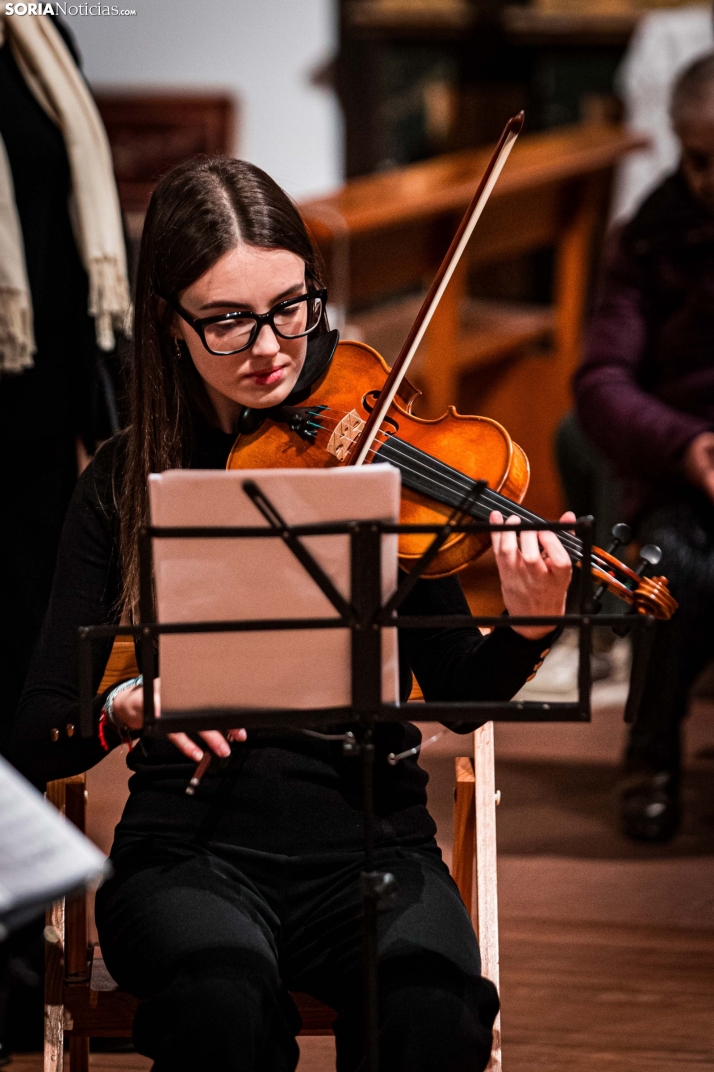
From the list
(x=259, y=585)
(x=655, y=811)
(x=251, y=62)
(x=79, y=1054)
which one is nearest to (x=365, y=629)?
(x=259, y=585)

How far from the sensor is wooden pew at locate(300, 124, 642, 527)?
361 cm

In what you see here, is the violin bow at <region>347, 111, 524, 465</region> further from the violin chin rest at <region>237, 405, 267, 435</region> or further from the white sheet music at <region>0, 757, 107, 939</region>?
the white sheet music at <region>0, 757, 107, 939</region>

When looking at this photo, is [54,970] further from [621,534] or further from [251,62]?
[251,62]

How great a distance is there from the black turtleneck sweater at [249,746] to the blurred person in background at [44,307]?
0.57 m

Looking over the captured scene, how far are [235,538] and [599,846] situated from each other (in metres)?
1.67

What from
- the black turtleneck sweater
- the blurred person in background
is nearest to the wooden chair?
the black turtleneck sweater

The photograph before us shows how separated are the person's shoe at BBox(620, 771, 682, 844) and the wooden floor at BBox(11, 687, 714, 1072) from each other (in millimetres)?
26

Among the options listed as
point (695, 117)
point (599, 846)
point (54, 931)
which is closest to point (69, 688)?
point (54, 931)

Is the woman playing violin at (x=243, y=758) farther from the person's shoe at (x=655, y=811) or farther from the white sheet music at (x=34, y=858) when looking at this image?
the person's shoe at (x=655, y=811)

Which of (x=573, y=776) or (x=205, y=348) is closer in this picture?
(x=205, y=348)

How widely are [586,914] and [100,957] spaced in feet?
3.47

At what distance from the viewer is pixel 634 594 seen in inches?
54.7

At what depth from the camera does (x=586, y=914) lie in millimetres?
2326

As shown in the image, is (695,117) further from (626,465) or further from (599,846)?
(599,846)
